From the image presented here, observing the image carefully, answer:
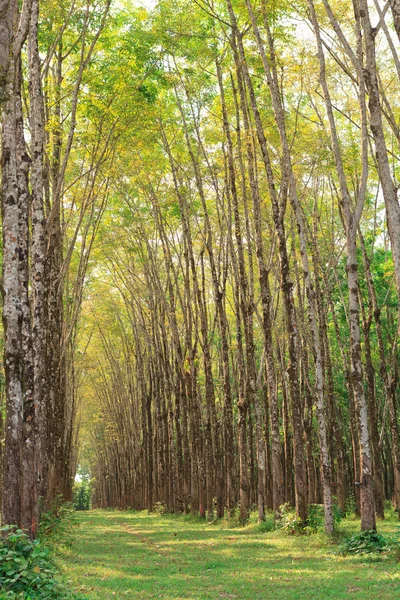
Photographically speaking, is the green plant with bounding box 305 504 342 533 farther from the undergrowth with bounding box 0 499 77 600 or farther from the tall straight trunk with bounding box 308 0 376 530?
the undergrowth with bounding box 0 499 77 600

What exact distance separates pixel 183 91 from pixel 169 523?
14.1 meters

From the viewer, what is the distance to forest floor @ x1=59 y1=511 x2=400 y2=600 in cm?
778

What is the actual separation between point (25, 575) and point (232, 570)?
186 inches

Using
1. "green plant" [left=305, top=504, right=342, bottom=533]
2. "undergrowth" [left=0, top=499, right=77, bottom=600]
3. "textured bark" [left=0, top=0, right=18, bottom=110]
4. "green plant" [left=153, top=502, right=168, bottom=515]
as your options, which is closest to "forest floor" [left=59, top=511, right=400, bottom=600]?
"green plant" [left=305, top=504, right=342, bottom=533]

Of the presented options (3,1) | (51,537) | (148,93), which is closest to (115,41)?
(148,93)

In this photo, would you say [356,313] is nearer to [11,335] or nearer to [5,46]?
[11,335]

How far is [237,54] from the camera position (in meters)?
14.9

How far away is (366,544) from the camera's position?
10406mm

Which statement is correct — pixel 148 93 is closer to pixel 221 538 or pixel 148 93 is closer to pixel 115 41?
pixel 115 41

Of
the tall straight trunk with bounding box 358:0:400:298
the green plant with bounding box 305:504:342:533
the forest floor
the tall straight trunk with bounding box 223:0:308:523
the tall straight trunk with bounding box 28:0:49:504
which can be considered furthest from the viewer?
the tall straight trunk with bounding box 223:0:308:523

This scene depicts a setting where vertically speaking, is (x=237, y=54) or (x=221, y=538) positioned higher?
(x=237, y=54)

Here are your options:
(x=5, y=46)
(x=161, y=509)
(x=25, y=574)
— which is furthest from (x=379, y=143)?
(x=161, y=509)

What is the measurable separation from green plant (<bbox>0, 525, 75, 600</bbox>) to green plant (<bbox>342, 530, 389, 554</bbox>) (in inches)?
230

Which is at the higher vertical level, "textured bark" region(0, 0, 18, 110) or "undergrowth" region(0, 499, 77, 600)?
"textured bark" region(0, 0, 18, 110)
